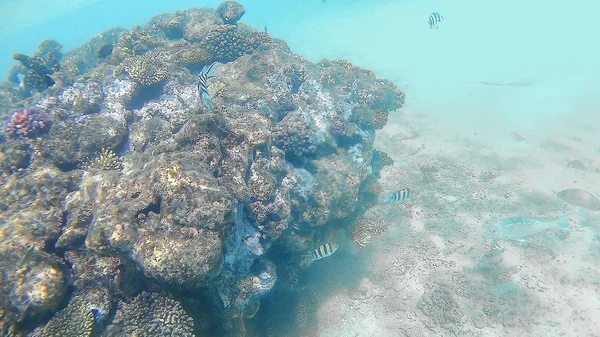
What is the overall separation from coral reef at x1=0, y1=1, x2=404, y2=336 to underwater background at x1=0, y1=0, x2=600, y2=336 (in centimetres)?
3

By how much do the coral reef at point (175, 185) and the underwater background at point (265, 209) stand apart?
3 centimetres

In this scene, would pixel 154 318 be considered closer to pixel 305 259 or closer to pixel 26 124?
pixel 305 259

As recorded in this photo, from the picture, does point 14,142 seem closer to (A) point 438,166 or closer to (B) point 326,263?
(B) point 326,263

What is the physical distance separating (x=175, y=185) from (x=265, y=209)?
2106 millimetres

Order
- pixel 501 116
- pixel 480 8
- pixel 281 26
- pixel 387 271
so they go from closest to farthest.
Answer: pixel 387 271
pixel 501 116
pixel 281 26
pixel 480 8

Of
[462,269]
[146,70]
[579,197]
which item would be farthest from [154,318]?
[579,197]

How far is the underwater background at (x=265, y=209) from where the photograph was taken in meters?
4.00

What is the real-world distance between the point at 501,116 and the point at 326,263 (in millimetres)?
20397

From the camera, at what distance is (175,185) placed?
3.89 metres

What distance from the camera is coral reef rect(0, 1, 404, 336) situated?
3.89 m

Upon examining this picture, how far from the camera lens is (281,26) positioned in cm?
8156

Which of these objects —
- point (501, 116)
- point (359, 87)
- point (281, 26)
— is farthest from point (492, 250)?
point (281, 26)

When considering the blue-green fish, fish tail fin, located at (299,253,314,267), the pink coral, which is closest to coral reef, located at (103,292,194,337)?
fish tail fin, located at (299,253,314,267)

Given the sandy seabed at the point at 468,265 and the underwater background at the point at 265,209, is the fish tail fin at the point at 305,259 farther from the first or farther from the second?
the sandy seabed at the point at 468,265
